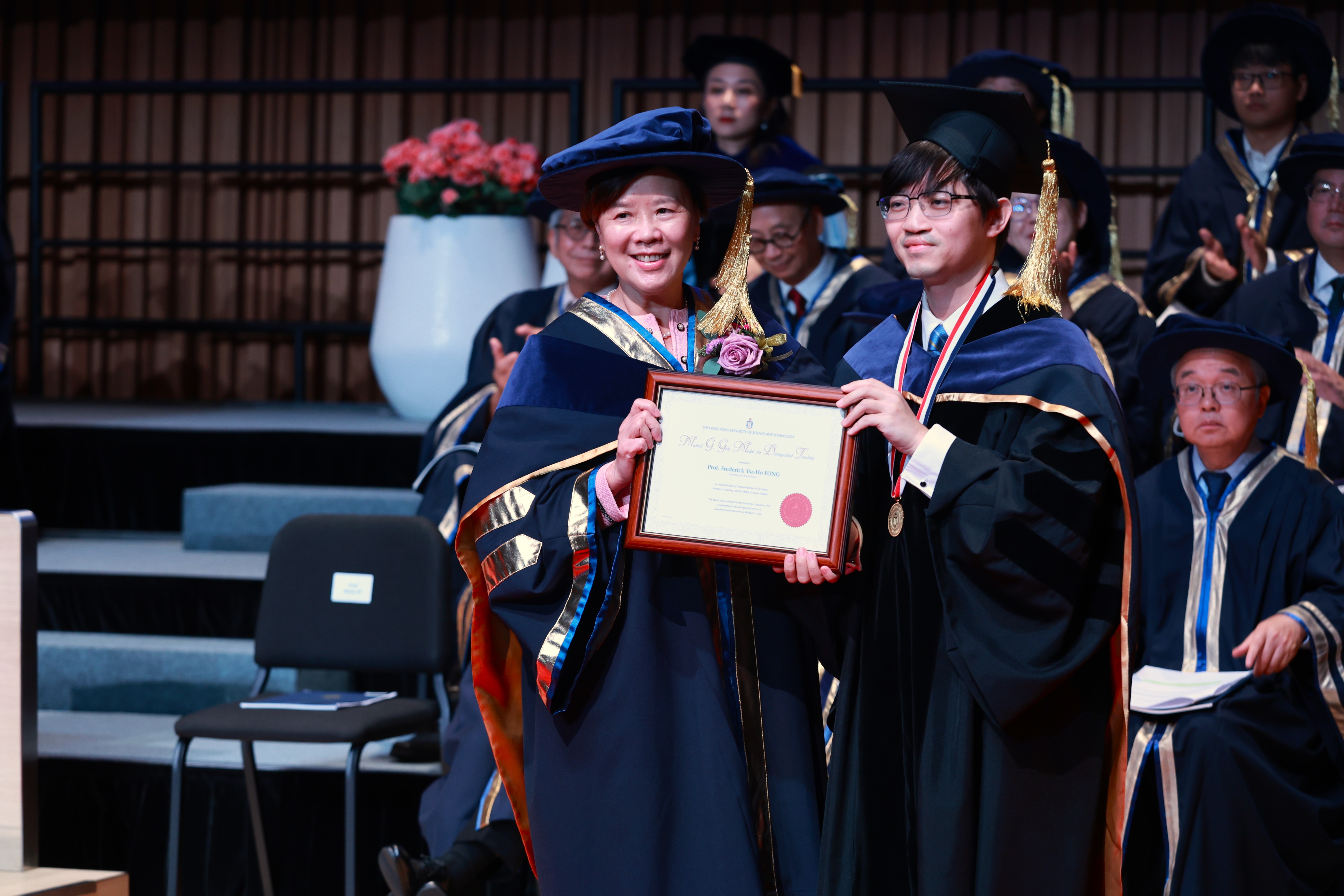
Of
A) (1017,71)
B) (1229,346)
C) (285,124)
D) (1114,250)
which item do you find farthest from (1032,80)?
(285,124)

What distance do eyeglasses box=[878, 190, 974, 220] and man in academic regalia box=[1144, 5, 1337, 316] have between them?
2.40m

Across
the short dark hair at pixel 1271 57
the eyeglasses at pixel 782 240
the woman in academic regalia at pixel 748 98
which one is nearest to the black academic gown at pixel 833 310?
the eyeglasses at pixel 782 240

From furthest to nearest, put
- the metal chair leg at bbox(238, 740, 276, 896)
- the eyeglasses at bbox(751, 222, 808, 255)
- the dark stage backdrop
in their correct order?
1. the dark stage backdrop
2. the eyeglasses at bbox(751, 222, 808, 255)
3. the metal chair leg at bbox(238, 740, 276, 896)

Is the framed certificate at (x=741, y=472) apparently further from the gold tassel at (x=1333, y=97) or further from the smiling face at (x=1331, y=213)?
the gold tassel at (x=1333, y=97)

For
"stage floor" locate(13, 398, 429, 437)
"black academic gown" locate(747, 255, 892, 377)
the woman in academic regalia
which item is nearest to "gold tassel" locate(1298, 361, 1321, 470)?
"black academic gown" locate(747, 255, 892, 377)

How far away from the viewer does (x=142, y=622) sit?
15.1 feet

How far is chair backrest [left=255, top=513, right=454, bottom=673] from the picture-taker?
147 inches

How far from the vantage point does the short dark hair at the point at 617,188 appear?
2.24 m

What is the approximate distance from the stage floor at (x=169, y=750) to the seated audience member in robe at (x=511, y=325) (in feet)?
2.85

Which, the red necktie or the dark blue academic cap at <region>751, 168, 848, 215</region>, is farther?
the red necktie

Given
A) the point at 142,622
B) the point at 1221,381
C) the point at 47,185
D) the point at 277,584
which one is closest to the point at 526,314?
the point at 277,584

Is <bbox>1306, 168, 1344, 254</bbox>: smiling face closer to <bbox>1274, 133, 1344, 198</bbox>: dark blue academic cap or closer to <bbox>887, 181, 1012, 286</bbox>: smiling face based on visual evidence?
<bbox>1274, 133, 1344, 198</bbox>: dark blue academic cap

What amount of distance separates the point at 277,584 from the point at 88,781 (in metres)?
0.77

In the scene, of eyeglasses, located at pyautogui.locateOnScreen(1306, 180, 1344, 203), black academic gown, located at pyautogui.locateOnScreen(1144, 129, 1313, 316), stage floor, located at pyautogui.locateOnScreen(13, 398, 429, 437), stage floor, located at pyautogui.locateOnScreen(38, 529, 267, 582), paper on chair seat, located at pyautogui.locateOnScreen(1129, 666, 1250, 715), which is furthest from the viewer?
stage floor, located at pyautogui.locateOnScreen(13, 398, 429, 437)
